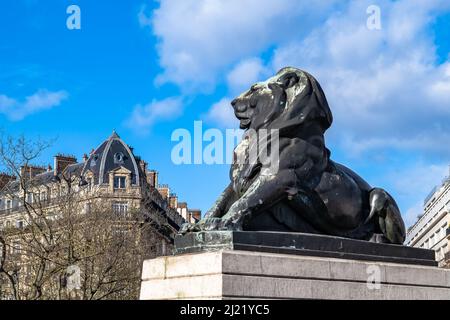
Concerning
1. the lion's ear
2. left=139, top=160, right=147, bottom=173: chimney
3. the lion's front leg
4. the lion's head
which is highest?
left=139, top=160, right=147, bottom=173: chimney

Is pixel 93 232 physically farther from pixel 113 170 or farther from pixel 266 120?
pixel 113 170

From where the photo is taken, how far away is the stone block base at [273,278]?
7848 millimetres

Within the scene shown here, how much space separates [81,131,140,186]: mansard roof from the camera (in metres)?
71.2

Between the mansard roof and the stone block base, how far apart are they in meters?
62.1

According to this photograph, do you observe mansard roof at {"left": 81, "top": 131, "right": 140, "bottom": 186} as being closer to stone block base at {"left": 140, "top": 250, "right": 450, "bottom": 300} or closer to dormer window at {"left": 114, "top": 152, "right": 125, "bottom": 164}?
dormer window at {"left": 114, "top": 152, "right": 125, "bottom": 164}

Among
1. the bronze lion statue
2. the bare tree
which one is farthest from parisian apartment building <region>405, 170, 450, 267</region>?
the bronze lion statue

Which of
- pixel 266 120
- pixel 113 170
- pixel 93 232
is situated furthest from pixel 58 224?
pixel 113 170

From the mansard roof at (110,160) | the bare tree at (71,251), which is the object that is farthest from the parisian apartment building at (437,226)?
the bare tree at (71,251)

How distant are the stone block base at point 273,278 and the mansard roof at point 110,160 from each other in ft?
204

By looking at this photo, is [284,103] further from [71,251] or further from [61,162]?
[61,162]

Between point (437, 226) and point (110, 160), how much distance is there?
34.4 m

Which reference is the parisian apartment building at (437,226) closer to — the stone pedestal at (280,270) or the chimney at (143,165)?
the chimney at (143,165)

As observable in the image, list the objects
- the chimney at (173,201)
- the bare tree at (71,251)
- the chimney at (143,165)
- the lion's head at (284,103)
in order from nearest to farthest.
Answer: the lion's head at (284,103)
the bare tree at (71,251)
the chimney at (143,165)
the chimney at (173,201)

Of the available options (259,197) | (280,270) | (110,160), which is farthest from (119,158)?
(280,270)
